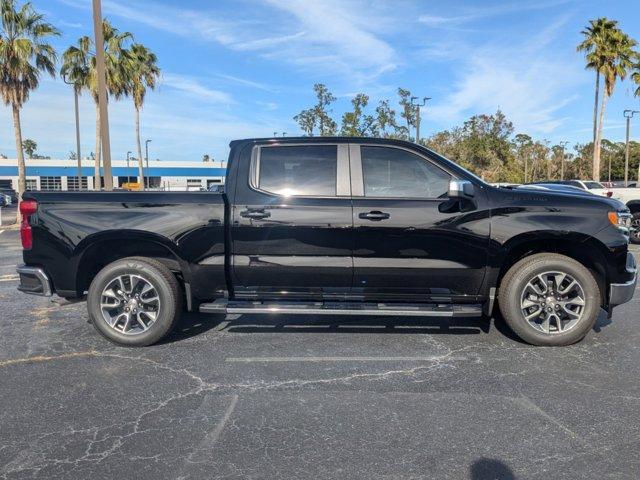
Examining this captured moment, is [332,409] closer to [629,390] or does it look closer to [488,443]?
[488,443]

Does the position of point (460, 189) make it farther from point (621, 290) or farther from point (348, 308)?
point (621, 290)

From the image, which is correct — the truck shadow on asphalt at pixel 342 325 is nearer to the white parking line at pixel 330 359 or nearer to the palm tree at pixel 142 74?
the white parking line at pixel 330 359

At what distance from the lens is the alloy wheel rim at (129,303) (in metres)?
4.96

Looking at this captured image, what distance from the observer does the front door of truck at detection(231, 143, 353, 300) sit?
481cm

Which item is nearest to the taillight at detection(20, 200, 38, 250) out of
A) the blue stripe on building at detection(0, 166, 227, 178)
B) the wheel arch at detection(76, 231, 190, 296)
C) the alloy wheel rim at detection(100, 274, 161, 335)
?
the wheel arch at detection(76, 231, 190, 296)

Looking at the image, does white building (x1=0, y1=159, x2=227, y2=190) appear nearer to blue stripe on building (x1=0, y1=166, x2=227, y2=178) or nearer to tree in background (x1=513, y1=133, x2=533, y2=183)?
blue stripe on building (x1=0, y1=166, x2=227, y2=178)

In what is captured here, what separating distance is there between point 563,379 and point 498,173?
48778 mm

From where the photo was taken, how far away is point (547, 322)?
16.0 ft

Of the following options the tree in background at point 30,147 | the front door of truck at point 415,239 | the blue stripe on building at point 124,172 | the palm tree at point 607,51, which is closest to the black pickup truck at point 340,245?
the front door of truck at point 415,239

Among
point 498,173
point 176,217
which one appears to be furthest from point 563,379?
point 498,173

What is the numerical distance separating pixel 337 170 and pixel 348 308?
130cm

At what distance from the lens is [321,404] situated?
3.72m

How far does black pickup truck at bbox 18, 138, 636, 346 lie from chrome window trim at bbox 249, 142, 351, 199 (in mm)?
13

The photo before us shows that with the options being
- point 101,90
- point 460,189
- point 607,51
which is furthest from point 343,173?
point 607,51
